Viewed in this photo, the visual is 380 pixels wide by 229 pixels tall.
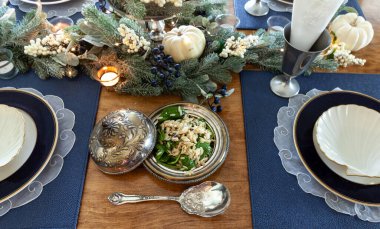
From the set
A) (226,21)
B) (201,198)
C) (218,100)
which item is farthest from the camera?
(226,21)

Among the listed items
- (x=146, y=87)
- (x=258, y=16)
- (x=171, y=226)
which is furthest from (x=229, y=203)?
(x=258, y=16)

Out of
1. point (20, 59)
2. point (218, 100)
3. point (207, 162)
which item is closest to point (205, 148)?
point (207, 162)

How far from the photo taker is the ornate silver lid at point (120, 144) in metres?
0.60

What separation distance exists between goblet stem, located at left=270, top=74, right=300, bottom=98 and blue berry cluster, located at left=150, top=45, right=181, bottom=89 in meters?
0.26

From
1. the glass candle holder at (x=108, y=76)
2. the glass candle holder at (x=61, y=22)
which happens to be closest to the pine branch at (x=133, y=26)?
the glass candle holder at (x=108, y=76)

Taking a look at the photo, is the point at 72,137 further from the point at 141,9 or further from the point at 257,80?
the point at 257,80

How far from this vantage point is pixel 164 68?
710mm

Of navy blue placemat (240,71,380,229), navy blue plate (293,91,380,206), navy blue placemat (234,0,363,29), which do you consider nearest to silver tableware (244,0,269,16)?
navy blue placemat (234,0,363,29)

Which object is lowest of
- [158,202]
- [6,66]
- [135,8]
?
[158,202]

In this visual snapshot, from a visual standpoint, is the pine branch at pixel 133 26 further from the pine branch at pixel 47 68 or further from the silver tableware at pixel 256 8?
the silver tableware at pixel 256 8

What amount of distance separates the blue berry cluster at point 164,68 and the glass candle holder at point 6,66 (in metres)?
0.39

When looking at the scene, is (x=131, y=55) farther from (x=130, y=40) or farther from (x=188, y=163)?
(x=188, y=163)

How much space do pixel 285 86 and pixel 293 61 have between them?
0.38 ft

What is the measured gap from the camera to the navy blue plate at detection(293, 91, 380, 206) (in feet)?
1.88
